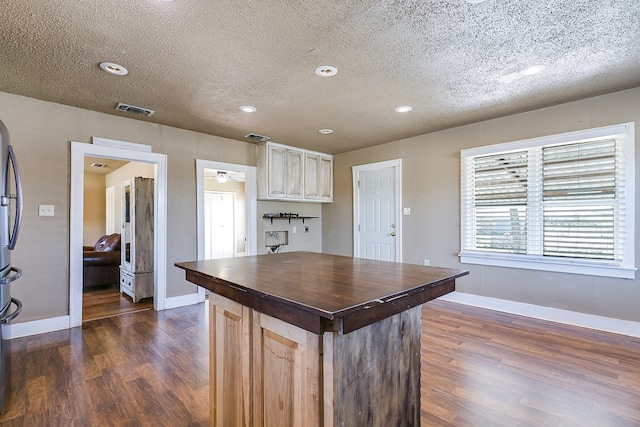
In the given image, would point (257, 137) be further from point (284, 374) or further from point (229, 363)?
point (284, 374)

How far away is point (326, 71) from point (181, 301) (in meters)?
3.43

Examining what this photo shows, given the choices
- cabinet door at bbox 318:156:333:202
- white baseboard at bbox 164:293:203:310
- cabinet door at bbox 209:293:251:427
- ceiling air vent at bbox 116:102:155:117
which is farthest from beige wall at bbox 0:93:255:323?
cabinet door at bbox 318:156:333:202

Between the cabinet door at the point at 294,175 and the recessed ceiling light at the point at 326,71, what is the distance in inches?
103

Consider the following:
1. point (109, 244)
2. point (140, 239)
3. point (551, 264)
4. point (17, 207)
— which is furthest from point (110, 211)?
point (551, 264)

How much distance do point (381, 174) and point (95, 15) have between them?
13.3 feet

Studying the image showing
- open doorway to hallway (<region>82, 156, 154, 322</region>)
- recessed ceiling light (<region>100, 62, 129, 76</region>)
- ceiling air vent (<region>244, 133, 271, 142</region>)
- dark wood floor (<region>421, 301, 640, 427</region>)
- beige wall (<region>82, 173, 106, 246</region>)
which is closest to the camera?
dark wood floor (<region>421, 301, 640, 427</region>)

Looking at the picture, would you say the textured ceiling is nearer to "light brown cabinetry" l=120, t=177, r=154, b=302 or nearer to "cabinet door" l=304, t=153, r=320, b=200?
"light brown cabinetry" l=120, t=177, r=154, b=302

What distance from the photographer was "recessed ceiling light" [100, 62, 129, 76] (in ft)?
7.98

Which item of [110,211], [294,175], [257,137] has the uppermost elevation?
[257,137]

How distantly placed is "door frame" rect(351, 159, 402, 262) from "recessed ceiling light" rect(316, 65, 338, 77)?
2539 mm

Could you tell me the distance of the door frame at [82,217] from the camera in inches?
133

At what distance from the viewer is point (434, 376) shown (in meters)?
2.28

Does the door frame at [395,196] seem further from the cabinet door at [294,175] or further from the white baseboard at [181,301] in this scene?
the white baseboard at [181,301]

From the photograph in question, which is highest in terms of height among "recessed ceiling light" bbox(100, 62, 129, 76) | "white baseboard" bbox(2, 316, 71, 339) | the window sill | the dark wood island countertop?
"recessed ceiling light" bbox(100, 62, 129, 76)
